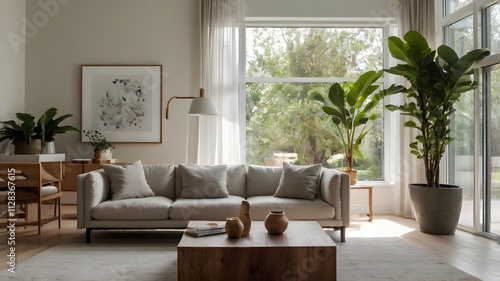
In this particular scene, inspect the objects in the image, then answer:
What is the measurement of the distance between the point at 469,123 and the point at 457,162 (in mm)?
538

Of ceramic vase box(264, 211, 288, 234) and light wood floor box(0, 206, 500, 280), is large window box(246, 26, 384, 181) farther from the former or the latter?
ceramic vase box(264, 211, 288, 234)

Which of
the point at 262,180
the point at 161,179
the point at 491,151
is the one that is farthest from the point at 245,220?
the point at 491,151

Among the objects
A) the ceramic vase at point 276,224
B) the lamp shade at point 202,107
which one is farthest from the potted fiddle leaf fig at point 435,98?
the ceramic vase at point 276,224

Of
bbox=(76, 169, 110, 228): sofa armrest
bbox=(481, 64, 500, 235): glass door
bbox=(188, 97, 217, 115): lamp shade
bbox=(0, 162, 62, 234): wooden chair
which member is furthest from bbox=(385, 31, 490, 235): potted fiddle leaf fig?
bbox=(0, 162, 62, 234): wooden chair

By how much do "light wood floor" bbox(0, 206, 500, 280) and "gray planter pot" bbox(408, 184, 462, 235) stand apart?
111mm

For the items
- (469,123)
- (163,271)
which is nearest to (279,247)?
(163,271)

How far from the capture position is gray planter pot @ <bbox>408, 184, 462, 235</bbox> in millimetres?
4832

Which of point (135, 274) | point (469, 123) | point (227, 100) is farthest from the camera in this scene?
point (227, 100)

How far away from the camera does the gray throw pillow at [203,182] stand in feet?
15.6

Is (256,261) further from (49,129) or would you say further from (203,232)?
(49,129)

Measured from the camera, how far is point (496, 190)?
4711 millimetres

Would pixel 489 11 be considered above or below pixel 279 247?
above

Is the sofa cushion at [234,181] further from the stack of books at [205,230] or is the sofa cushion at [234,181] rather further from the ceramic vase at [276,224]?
the ceramic vase at [276,224]

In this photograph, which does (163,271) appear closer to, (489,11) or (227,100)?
(227,100)
